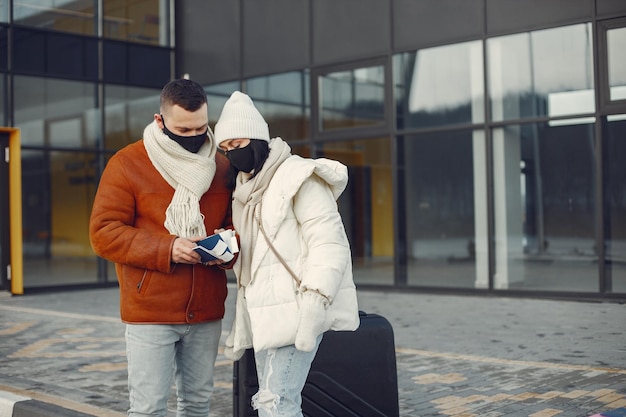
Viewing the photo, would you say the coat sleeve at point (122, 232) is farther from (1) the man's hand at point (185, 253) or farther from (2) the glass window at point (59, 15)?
(2) the glass window at point (59, 15)

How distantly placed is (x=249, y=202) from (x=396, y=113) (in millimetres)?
9856

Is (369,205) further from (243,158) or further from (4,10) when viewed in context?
(243,158)

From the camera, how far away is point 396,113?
1298 centimetres

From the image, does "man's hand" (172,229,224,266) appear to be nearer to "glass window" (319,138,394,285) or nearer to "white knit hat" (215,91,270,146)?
"white knit hat" (215,91,270,146)

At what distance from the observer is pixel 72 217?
48.8 feet

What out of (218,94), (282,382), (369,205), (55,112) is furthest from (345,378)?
(218,94)

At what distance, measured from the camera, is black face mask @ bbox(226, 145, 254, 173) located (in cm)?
335

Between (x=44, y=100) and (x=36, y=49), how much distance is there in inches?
35.2

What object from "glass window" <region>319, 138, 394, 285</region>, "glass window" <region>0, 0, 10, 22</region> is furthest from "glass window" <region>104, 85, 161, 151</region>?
"glass window" <region>319, 138, 394, 285</region>

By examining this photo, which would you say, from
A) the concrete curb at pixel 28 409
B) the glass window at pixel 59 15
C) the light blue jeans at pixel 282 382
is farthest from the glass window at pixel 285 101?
the light blue jeans at pixel 282 382

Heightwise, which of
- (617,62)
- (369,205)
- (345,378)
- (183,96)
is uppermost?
(617,62)

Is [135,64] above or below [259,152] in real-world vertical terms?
above

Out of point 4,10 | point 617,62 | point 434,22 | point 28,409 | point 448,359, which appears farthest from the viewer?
point 4,10

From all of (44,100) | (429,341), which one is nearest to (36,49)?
(44,100)
